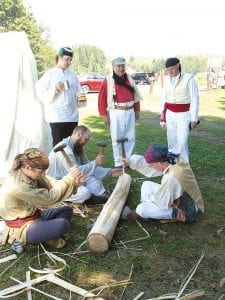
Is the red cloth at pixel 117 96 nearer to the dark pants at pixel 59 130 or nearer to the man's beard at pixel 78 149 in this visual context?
the dark pants at pixel 59 130

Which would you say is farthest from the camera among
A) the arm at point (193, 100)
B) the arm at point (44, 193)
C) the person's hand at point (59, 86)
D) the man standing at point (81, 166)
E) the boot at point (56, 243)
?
the arm at point (193, 100)

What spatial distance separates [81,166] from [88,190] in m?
0.36

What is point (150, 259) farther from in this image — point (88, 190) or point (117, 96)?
point (117, 96)

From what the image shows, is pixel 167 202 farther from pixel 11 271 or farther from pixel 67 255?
pixel 11 271

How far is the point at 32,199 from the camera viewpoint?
12.4ft

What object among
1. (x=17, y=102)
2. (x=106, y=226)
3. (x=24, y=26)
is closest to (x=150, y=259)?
(x=106, y=226)

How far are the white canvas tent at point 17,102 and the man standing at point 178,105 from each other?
2.33 metres

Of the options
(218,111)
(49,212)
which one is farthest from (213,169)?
(218,111)

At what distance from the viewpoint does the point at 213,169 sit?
718cm

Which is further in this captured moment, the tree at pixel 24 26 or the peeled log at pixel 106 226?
the tree at pixel 24 26

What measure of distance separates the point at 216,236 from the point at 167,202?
69 centimetres

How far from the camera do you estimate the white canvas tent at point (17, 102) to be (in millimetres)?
6762

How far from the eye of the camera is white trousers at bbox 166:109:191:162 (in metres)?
6.54

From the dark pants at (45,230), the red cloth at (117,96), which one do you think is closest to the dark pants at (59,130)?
the red cloth at (117,96)
